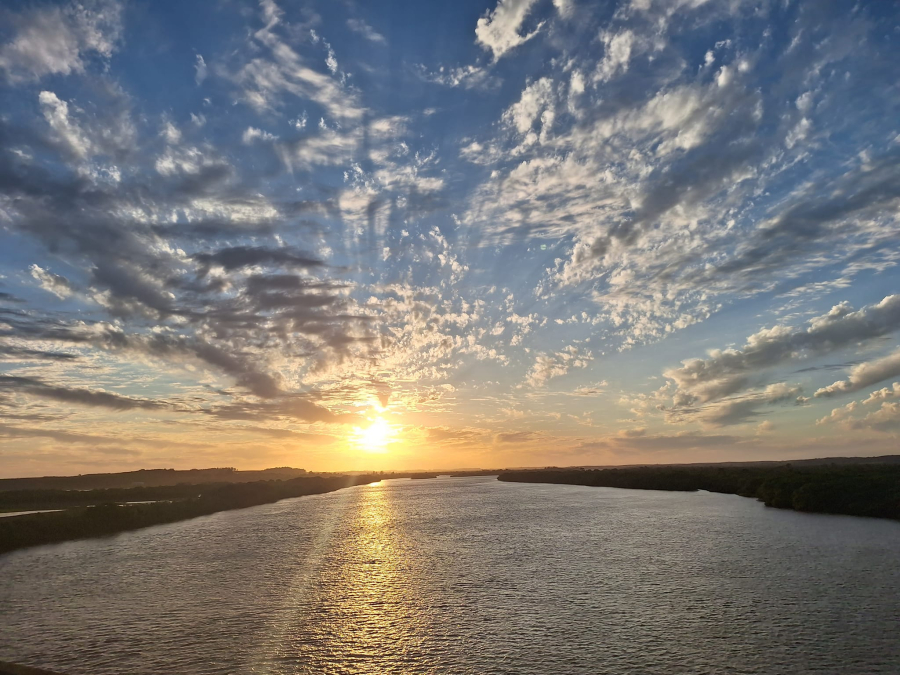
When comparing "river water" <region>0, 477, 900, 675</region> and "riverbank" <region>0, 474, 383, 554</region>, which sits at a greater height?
"riverbank" <region>0, 474, 383, 554</region>

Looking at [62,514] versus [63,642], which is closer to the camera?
[63,642]

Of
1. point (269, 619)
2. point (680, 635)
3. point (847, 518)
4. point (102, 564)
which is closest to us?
point (680, 635)

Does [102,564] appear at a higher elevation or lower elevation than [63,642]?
higher

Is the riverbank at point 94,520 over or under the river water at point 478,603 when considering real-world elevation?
over

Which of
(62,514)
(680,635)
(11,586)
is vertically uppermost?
(62,514)

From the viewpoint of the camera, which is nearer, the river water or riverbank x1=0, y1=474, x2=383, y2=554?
the river water

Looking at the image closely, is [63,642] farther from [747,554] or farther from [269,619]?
[747,554]

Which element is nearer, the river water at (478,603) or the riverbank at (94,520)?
the river water at (478,603)

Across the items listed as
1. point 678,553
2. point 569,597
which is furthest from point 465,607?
point 678,553
